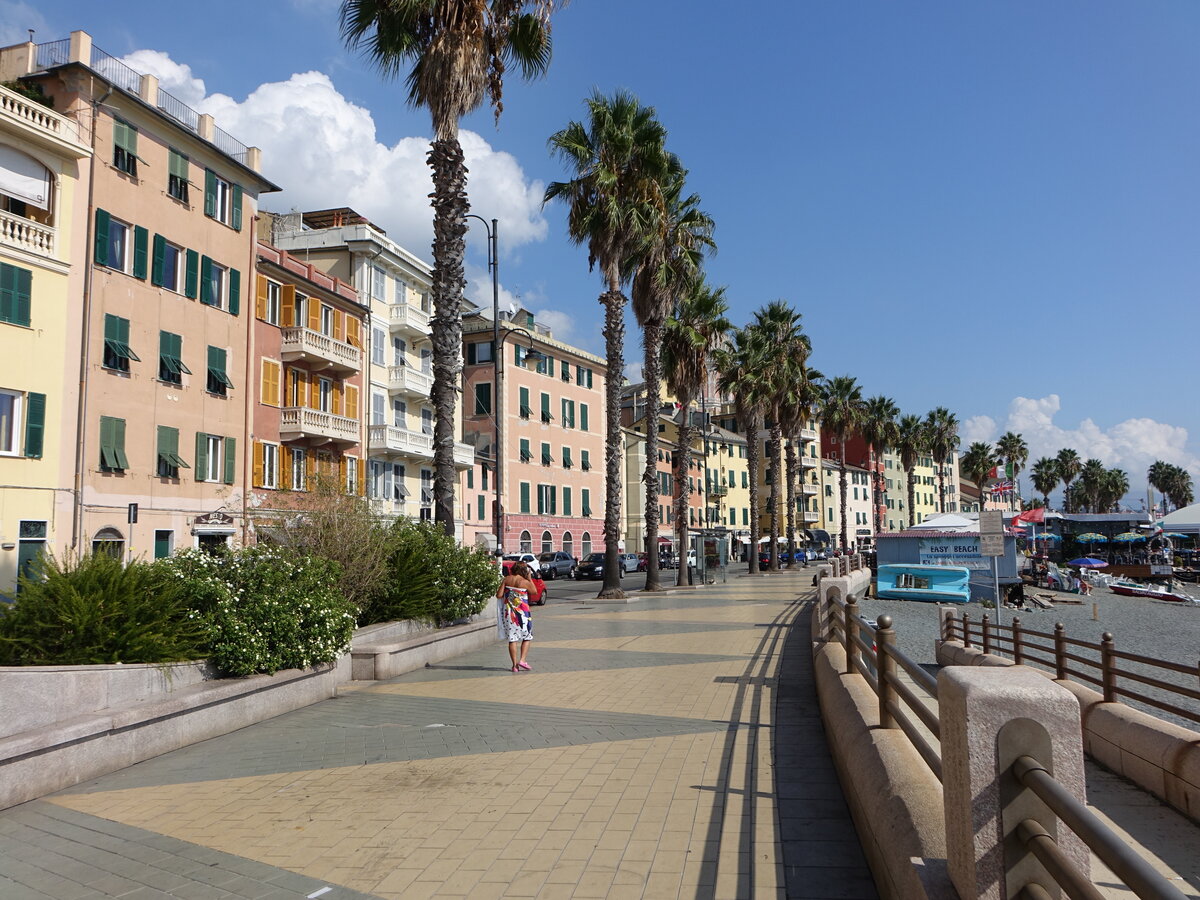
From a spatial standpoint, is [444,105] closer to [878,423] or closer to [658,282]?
[658,282]

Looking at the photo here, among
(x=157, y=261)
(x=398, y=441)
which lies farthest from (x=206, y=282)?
(x=398, y=441)

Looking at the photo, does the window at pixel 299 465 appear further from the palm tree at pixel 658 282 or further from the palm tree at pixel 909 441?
the palm tree at pixel 909 441

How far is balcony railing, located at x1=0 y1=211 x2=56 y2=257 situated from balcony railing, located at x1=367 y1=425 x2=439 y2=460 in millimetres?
16711

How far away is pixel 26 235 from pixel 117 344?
12.2 ft

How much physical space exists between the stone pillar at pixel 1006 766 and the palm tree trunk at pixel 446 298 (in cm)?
1433

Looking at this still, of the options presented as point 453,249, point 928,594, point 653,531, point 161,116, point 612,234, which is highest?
point 161,116

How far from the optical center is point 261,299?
32469 millimetres

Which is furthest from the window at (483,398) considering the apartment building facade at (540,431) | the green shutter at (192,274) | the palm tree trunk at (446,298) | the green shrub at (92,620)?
the green shrub at (92,620)

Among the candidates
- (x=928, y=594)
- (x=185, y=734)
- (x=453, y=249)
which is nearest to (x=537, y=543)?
(x=928, y=594)

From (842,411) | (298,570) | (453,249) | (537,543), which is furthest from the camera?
(842,411)

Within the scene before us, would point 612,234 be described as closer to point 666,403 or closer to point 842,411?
point 842,411

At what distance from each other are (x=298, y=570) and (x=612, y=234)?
21.0 metres

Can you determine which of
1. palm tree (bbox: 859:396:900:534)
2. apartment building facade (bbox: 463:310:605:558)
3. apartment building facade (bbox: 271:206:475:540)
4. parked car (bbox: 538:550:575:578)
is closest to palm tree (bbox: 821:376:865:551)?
Result: palm tree (bbox: 859:396:900:534)

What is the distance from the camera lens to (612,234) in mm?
29875
